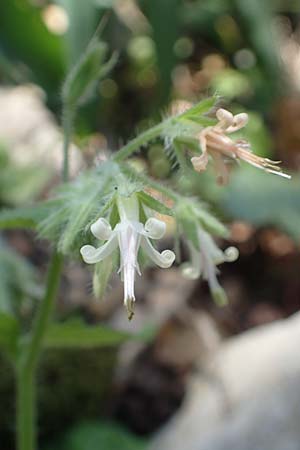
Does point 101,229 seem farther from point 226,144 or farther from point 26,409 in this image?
point 26,409

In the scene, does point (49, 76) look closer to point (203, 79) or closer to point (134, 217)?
point (203, 79)

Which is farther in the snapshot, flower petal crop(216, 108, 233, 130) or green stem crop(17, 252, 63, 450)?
green stem crop(17, 252, 63, 450)

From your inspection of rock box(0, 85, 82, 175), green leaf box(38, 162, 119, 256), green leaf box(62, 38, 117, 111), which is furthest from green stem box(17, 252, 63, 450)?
rock box(0, 85, 82, 175)

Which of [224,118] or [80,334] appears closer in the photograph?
[224,118]

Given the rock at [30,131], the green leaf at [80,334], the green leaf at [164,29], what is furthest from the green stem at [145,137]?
the rock at [30,131]

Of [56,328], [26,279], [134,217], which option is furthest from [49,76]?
[134,217]

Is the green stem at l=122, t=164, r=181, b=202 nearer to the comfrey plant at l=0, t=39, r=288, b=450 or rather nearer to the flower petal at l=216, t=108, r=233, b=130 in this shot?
the comfrey plant at l=0, t=39, r=288, b=450

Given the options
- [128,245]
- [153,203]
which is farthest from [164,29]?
[128,245]

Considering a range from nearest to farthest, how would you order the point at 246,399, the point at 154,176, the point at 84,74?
the point at 84,74
the point at 246,399
the point at 154,176
